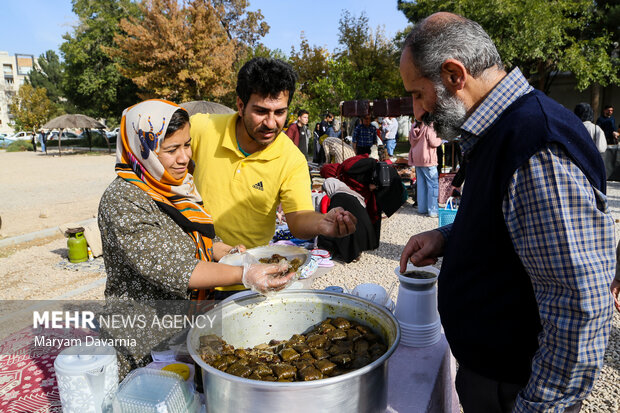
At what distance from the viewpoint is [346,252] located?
6.12 m

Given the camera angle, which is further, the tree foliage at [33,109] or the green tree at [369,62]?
the tree foliage at [33,109]

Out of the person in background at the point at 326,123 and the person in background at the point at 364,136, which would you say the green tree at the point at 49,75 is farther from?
the person in background at the point at 364,136

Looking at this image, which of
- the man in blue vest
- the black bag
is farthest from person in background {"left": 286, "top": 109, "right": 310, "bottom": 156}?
the man in blue vest

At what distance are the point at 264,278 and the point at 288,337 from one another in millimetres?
377

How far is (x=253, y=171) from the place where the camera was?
8.16 feet

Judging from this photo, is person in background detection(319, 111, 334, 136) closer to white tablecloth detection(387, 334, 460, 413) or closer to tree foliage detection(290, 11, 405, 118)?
tree foliage detection(290, 11, 405, 118)

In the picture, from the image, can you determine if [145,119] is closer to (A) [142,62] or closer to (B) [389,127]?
(B) [389,127]

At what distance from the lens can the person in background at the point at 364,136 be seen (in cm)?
1188

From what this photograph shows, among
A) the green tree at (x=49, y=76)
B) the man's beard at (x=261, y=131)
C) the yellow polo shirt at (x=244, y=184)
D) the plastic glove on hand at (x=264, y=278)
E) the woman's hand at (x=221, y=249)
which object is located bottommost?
the woman's hand at (x=221, y=249)

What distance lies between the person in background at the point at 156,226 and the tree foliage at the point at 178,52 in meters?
21.8

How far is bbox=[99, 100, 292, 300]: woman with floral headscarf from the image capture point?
5.14ft

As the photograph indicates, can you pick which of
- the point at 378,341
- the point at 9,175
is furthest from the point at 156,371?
the point at 9,175

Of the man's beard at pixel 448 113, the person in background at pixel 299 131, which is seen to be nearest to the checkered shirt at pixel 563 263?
the man's beard at pixel 448 113

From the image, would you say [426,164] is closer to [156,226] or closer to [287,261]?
[287,261]
